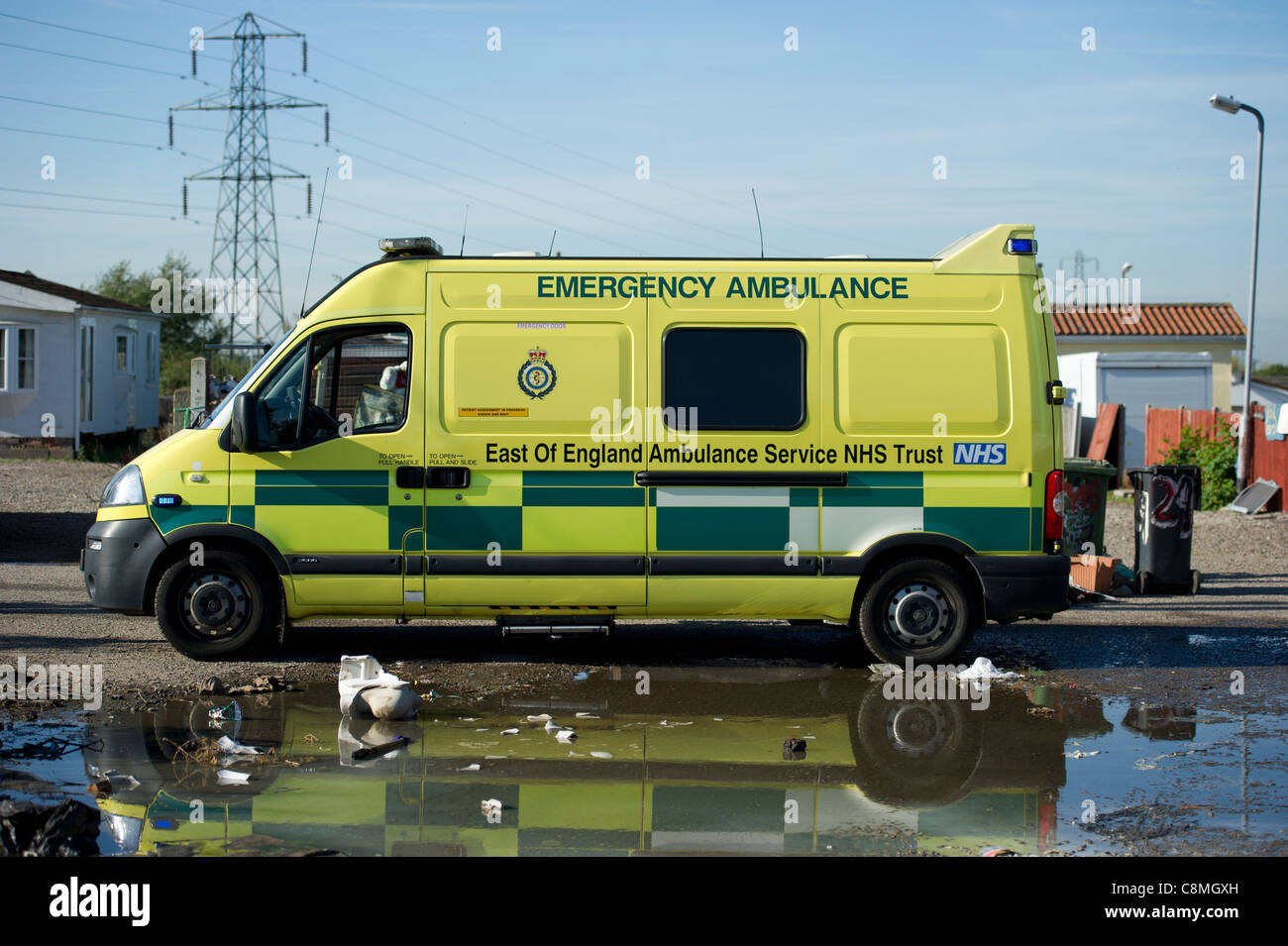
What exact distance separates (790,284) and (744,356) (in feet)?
1.91

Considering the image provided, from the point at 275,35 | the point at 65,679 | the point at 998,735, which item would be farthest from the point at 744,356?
the point at 275,35

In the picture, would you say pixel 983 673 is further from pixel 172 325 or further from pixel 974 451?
pixel 172 325

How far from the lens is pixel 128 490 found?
26.9ft

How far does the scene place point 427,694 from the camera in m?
7.60

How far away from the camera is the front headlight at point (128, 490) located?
8.16m

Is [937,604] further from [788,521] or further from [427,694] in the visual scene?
[427,694]

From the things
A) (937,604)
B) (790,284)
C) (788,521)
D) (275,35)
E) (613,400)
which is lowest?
(937,604)

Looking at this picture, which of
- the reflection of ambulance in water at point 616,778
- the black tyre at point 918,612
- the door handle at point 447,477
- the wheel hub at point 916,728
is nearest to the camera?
the reflection of ambulance in water at point 616,778

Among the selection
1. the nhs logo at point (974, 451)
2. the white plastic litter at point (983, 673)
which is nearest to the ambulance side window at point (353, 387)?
the nhs logo at point (974, 451)

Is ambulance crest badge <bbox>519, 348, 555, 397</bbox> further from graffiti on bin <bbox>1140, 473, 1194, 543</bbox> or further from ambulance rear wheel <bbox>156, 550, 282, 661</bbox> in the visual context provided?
graffiti on bin <bbox>1140, 473, 1194, 543</bbox>

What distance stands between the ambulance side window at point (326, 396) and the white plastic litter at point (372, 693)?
1.68 meters

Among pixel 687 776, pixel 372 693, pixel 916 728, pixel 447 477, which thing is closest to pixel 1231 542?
pixel 916 728

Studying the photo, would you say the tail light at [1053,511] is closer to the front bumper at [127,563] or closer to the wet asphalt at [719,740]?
the wet asphalt at [719,740]

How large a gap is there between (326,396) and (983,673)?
4.74 m
